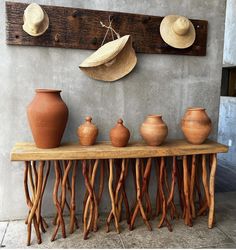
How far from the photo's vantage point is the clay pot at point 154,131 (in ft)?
7.25

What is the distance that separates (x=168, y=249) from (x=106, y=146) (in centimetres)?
89

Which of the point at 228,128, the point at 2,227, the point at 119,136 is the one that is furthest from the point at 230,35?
the point at 2,227

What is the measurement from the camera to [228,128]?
197 inches

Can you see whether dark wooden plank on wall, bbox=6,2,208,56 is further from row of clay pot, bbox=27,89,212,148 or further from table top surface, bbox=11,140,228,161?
table top surface, bbox=11,140,228,161

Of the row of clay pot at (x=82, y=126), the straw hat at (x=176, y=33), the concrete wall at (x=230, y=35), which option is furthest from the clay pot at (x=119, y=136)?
the concrete wall at (x=230, y=35)

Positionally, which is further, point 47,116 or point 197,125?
point 197,125

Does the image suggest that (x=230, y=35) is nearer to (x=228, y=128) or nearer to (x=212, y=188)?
(x=228, y=128)

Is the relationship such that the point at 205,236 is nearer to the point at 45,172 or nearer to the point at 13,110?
the point at 45,172

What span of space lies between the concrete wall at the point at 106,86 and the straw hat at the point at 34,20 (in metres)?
0.15

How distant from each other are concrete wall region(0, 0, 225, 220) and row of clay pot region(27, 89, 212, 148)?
267 mm

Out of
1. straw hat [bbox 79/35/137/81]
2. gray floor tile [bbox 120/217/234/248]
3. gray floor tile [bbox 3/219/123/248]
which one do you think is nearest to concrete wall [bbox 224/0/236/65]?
straw hat [bbox 79/35/137/81]

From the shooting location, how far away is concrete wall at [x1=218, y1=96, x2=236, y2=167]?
482 centimetres

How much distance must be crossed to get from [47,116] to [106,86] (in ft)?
2.18

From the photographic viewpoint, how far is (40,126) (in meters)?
2.03
